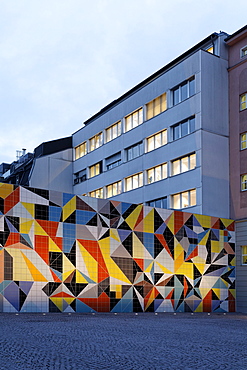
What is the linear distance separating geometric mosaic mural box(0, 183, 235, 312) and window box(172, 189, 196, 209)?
2.68 metres

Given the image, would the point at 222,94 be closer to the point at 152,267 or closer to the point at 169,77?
the point at 169,77

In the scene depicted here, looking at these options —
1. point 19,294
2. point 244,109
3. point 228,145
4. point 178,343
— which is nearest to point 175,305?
point 19,294

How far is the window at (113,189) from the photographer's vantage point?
40.8 m

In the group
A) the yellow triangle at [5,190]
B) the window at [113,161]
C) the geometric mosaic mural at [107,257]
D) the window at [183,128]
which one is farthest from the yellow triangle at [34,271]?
the window at [113,161]

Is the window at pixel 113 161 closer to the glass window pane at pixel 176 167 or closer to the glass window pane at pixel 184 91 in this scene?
the glass window pane at pixel 176 167

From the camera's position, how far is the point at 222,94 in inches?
1297

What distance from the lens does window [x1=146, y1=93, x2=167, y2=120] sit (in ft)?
117

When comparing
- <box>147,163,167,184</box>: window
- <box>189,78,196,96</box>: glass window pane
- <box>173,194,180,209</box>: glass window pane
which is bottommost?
<box>173,194,180,209</box>: glass window pane

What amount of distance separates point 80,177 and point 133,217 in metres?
22.8

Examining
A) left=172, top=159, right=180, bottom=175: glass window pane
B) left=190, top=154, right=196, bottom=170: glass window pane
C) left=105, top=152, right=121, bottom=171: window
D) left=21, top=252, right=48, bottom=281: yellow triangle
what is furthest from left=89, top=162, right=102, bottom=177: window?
left=21, top=252, right=48, bottom=281: yellow triangle

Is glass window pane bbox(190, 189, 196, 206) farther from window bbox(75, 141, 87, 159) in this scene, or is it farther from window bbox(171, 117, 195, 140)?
window bbox(75, 141, 87, 159)

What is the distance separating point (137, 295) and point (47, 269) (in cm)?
567

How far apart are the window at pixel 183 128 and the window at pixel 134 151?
4343 millimetres

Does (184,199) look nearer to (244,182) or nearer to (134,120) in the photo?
(244,182)
